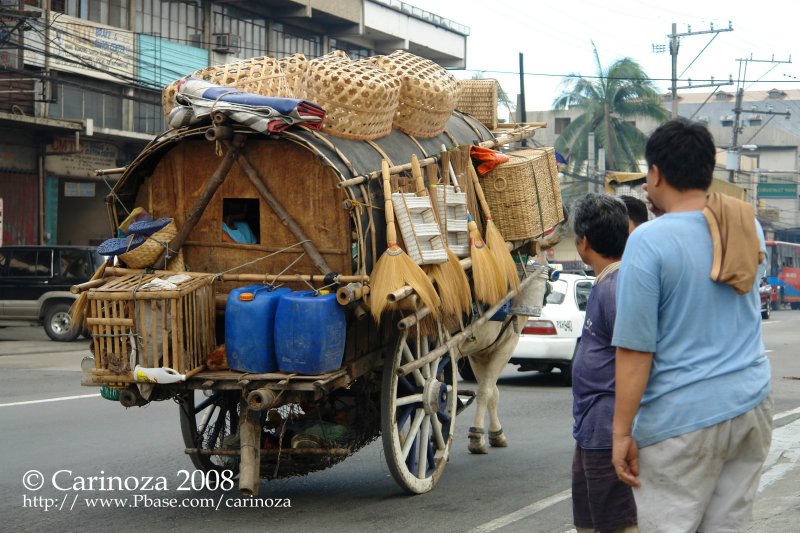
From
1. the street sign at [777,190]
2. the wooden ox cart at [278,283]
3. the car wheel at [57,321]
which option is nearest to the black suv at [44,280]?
the car wheel at [57,321]

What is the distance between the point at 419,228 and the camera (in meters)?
6.77

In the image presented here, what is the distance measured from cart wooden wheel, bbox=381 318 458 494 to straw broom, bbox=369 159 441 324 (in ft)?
1.25

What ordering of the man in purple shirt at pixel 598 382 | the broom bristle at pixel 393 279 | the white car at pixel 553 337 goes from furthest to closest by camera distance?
the white car at pixel 553 337 → the broom bristle at pixel 393 279 → the man in purple shirt at pixel 598 382

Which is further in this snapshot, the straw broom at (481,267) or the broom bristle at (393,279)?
the straw broom at (481,267)

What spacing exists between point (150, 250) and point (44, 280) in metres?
16.4

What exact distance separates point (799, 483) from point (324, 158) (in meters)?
4.13

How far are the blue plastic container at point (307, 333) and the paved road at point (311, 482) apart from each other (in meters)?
1.03

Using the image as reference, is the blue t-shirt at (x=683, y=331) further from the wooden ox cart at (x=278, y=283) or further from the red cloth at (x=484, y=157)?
the red cloth at (x=484, y=157)

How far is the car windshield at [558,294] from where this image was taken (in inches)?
576

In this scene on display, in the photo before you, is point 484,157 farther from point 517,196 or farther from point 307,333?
point 307,333

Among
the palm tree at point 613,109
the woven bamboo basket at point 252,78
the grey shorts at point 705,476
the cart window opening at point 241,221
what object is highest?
the palm tree at point 613,109

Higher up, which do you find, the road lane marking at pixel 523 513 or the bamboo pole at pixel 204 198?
the bamboo pole at pixel 204 198

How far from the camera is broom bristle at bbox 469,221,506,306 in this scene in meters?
7.61

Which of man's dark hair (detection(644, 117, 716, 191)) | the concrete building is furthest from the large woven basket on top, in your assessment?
the concrete building
